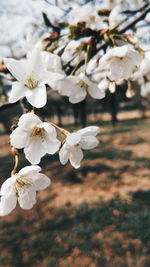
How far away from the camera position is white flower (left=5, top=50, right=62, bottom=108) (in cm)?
75

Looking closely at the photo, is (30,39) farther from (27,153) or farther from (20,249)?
(20,249)

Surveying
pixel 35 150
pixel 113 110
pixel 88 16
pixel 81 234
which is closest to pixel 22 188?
pixel 35 150

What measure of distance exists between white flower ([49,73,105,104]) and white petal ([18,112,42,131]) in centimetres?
15

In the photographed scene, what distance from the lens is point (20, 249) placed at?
3.38 metres

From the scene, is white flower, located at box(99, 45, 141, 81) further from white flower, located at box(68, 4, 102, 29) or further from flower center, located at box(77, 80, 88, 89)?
white flower, located at box(68, 4, 102, 29)

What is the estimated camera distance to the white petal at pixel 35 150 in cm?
75

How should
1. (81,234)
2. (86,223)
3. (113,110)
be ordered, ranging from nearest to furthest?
(81,234) < (86,223) < (113,110)

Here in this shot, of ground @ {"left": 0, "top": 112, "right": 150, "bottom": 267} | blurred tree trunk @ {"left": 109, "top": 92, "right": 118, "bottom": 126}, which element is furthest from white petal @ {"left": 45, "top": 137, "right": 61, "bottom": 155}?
blurred tree trunk @ {"left": 109, "top": 92, "right": 118, "bottom": 126}

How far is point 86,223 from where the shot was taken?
12.4 feet

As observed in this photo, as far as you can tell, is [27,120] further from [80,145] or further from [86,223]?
[86,223]

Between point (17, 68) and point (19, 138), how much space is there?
8.0 inches

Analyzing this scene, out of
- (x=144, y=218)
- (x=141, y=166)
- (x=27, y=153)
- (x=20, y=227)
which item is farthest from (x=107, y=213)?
(x=27, y=153)

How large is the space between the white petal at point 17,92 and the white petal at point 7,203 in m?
0.31

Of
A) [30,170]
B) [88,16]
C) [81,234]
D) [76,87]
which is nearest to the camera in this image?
[30,170]
